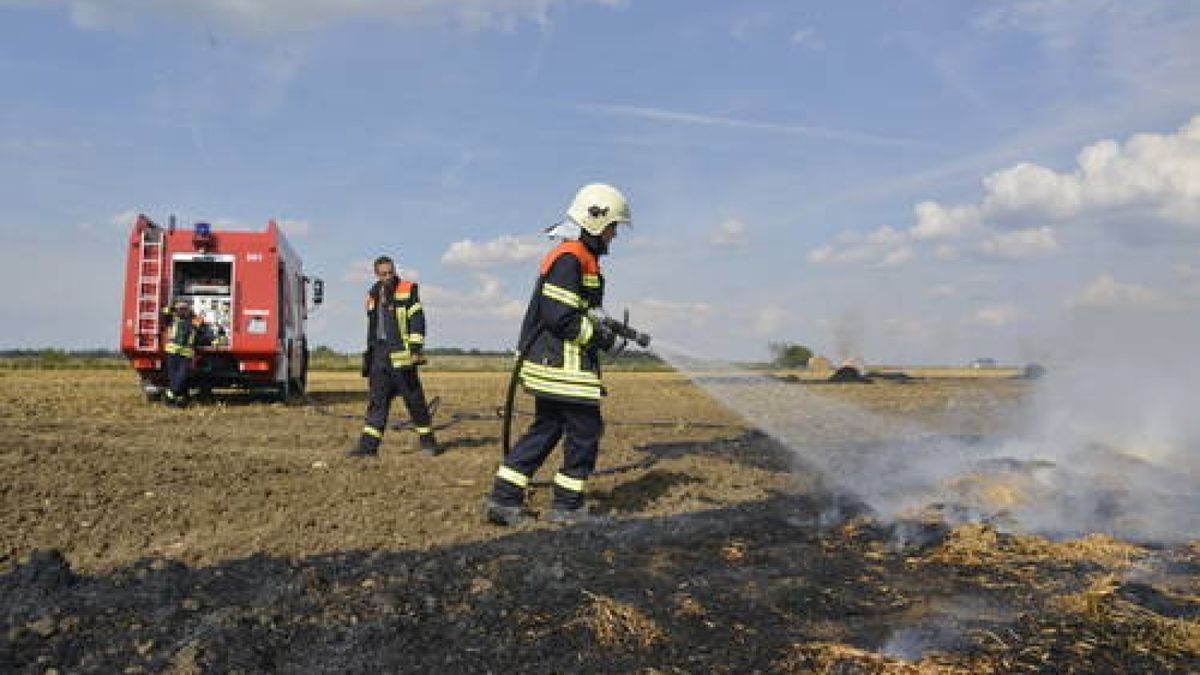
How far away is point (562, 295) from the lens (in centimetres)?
628

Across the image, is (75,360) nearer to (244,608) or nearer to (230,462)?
(230,462)

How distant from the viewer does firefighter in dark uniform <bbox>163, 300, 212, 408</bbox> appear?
14781 mm

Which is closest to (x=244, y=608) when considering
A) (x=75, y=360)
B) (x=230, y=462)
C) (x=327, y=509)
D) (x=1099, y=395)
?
(x=327, y=509)

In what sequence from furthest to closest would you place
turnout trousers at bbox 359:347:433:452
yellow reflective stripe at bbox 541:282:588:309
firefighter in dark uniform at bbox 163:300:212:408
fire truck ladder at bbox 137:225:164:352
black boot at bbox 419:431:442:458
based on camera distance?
fire truck ladder at bbox 137:225:164:352
firefighter in dark uniform at bbox 163:300:212:408
black boot at bbox 419:431:442:458
turnout trousers at bbox 359:347:433:452
yellow reflective stripe at bbox 541:282:588:309

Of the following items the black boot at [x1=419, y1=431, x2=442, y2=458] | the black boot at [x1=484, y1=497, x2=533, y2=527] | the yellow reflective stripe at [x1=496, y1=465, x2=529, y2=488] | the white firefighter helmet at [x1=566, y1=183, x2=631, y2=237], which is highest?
the white firefighter helmet at [x1=566, y1=183, x2=631, y2=237]

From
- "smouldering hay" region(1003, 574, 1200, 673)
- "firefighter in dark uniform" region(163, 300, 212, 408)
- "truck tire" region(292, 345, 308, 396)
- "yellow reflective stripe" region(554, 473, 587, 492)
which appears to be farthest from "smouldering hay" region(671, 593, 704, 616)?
"truck tire" region(292, 345, 308, 396)

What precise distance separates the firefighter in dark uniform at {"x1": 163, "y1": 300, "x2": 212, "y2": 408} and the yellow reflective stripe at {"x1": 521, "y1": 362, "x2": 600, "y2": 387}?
10167 millimetres

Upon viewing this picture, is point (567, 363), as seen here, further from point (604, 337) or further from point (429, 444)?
point (429, 444)

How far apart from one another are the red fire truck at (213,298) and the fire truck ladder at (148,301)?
1 centimetres

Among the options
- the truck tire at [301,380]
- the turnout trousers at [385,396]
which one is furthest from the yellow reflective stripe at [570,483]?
the truck tire at [301,380]

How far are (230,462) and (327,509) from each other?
2521mm

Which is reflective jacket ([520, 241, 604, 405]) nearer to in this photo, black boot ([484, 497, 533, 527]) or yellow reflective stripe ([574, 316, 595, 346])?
yellow reflective stripe ([574, 316, 595, 346])

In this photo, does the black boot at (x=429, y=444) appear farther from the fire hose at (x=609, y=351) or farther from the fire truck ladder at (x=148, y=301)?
the fire truck ladder at (x=148, y=301)

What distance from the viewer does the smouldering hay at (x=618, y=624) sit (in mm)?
4012
